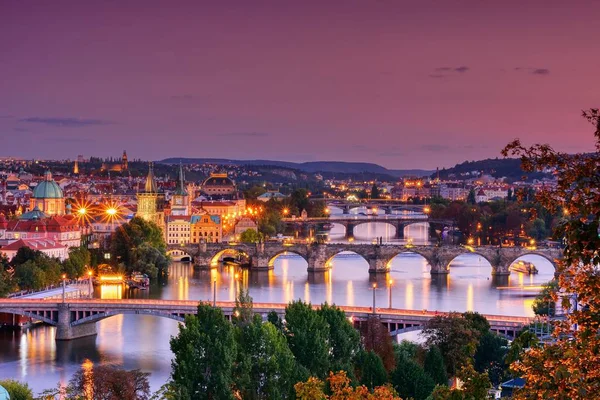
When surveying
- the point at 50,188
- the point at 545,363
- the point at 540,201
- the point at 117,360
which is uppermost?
the point at 50,188

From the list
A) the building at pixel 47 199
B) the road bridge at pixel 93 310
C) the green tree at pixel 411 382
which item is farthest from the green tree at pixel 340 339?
the building at pixel 47 199

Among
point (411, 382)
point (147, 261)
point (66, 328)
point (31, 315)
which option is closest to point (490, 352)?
point (411, 382)

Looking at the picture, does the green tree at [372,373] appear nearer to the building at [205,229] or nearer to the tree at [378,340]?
the tree at [378,340]

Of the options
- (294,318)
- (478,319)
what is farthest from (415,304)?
(294,318)

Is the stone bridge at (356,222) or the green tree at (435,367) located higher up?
the stone bridge at (356,222)

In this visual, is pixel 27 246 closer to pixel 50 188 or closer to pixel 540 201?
pixel 50 188

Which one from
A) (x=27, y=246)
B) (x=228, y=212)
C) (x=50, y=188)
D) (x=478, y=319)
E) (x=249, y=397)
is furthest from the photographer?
(x=228, y=212)
